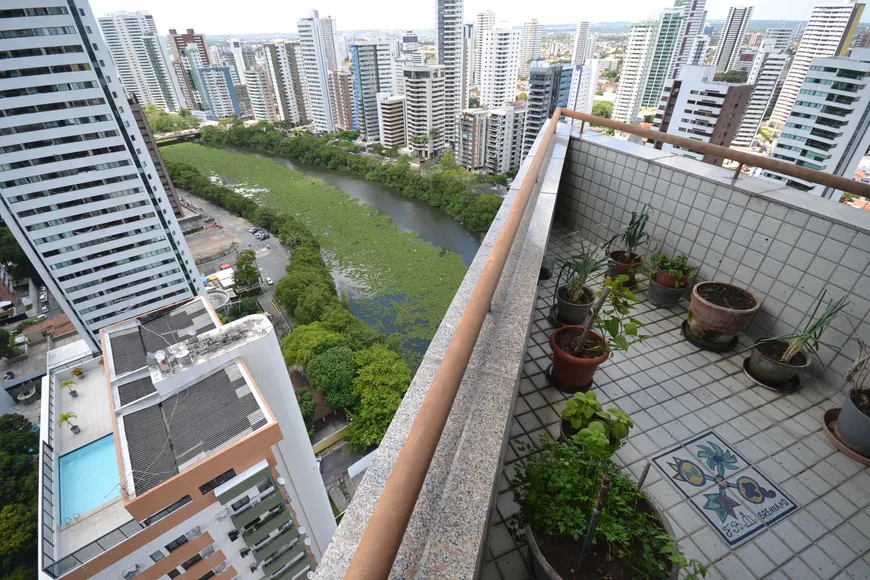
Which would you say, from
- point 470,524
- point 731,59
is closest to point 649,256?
point 470,524

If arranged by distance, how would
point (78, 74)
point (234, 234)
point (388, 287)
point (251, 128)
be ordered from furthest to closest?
point (251, 128) < point (234, 234) < point (388, 287) < point (78, 74)

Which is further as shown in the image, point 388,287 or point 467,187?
point 467,187

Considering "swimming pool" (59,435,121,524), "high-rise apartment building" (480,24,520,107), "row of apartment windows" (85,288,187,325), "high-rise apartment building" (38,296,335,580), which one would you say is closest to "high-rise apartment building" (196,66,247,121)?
"high-rise apartment building" (480,24,520,107)

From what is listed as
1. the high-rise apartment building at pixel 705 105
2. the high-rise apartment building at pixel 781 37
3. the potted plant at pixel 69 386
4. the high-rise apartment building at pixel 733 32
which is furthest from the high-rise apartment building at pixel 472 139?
the high-rise apartment building at pixel 781 37

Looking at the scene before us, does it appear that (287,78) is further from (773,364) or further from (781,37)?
(781,37)

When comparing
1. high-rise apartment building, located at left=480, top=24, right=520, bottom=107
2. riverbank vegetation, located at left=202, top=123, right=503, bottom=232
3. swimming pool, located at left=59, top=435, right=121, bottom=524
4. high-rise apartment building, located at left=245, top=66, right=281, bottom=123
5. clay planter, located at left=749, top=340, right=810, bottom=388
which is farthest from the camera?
high-rise apartment building, located at left=245, top=66, right=281, bottom=123

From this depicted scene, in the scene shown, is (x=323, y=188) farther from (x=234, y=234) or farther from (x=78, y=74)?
(x=78, y=74)

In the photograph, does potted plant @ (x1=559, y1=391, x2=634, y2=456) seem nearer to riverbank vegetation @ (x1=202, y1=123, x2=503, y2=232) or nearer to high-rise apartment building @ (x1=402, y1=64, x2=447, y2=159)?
riverbank vegetation @ (x1=202, y1=123, x2=503, y2=232)
